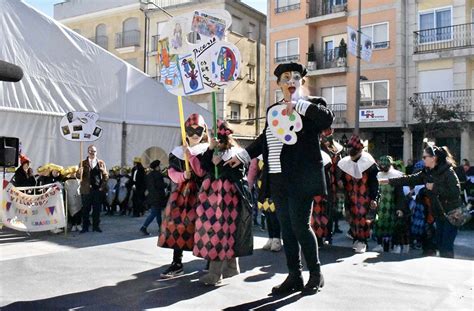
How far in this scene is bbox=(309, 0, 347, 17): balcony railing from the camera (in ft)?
84.9

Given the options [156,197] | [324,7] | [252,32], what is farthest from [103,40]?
[156,197]

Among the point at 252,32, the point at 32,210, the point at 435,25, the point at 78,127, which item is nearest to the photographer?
the point at 32,210

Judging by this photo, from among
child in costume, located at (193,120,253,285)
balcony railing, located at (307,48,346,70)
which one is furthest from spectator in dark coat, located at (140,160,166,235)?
balcony railing, located at (307,48,346,70)

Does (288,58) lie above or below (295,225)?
above

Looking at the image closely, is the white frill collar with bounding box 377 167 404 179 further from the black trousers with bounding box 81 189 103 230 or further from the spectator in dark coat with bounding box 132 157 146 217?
the spectator in dark coat with bounding box 132 157 146 217

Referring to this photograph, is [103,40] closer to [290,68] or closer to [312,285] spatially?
[290,68]

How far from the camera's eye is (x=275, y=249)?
246 inches

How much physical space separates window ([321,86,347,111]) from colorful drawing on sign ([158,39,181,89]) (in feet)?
69.0

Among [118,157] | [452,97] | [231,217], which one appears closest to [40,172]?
[118,157]

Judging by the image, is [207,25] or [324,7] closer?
[207,25]

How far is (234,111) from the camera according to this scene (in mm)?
29312

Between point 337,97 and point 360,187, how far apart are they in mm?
19945

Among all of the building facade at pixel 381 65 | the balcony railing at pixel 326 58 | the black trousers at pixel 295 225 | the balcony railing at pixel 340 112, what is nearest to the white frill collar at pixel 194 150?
the black trousers at pixel 295 225

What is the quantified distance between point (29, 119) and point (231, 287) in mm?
9462
